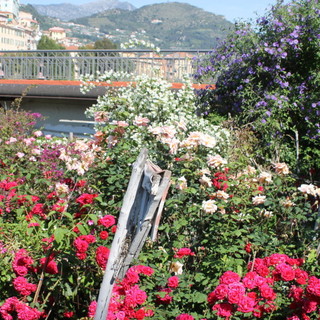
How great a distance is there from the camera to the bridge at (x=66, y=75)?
13227 mm

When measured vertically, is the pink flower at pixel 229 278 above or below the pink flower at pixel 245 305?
above

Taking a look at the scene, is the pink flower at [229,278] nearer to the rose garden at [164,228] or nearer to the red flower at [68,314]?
the rose garden at [164,228]

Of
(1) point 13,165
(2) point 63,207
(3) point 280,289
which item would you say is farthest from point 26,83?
(3) point 280,289

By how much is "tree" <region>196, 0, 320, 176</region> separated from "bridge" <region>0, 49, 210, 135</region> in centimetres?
325

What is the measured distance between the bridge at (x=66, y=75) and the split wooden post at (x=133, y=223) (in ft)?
33.2

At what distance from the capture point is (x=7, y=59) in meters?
17.2

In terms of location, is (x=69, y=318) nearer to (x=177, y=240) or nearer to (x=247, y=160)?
(x=177, y=240)

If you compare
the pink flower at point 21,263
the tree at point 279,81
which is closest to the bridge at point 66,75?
the tree at point 279,81

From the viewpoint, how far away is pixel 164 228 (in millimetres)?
4027

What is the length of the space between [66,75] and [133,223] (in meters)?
13.4

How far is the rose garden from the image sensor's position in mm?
3256

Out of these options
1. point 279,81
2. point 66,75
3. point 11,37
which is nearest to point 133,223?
point 279,81

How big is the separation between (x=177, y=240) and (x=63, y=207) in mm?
884

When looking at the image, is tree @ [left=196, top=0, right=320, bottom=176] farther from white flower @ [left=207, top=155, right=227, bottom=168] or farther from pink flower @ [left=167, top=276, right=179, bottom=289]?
pink flower @ [left=167, top=276, right=179, bottom=289]
